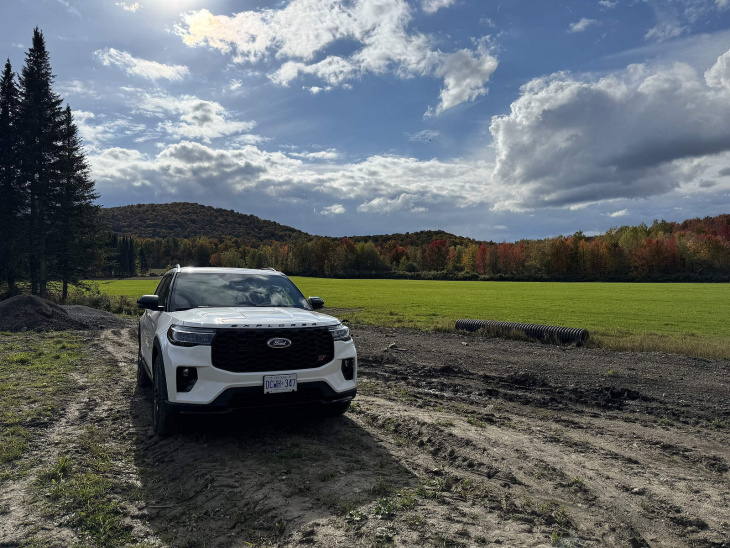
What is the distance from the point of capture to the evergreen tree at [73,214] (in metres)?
34.7

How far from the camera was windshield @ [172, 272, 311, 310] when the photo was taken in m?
6.36

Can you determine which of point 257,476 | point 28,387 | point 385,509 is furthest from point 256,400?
point 28,387

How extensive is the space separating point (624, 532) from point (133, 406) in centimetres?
667

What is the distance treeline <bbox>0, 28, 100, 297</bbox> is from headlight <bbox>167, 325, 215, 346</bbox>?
34568 millimetres

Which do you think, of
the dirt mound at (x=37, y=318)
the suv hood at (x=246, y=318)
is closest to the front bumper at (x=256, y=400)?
the suv hood at (x=246, y=318)

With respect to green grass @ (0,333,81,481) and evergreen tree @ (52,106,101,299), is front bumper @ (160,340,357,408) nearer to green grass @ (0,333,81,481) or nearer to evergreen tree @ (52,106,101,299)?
green grass @ (0,333,81,481)

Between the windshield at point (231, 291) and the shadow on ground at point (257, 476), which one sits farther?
the windshield at point (231, 291)

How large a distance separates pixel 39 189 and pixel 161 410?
3696cm

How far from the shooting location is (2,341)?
14.5m

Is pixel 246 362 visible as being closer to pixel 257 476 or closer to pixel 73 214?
pixel 257 476

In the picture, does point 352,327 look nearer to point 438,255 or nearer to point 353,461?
point 353,461

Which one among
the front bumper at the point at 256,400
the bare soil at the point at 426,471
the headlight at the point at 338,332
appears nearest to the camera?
the bare soil at the point at 426,471

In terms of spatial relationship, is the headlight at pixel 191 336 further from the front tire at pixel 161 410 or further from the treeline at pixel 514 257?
the treeline at pixel 514 257

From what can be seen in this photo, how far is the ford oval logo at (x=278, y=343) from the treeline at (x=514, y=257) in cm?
8165
